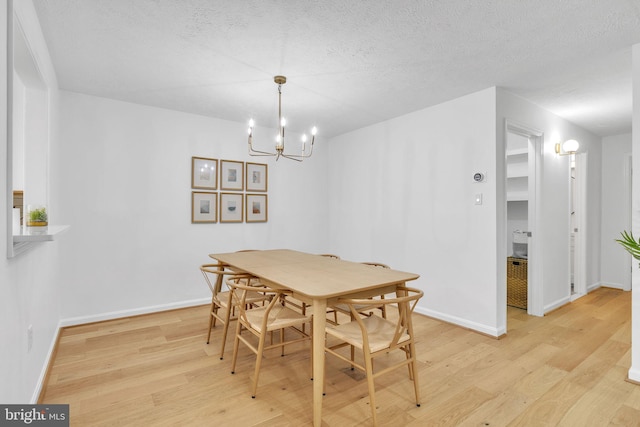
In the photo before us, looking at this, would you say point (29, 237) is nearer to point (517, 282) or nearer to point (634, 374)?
point (634, 374)

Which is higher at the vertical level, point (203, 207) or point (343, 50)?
point (343, 50)

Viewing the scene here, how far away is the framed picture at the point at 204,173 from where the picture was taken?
157 inches

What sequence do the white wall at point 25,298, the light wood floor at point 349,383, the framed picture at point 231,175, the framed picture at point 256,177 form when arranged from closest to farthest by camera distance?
the white wall at point 25,298, the light wood floor at point 349,383, the framed picture at point 231,175, the framed picture at point 256,177

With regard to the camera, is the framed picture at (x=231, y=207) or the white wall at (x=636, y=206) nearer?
the white wall at (x=636, y=206)

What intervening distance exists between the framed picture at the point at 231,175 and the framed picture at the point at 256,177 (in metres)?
0.10

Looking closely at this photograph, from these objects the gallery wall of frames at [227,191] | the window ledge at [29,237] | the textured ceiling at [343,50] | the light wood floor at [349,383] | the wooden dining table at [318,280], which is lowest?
the light wood floor at [349,383]

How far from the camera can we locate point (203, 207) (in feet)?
13.4

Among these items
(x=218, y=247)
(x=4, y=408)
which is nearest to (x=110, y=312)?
(x=218, y=247)

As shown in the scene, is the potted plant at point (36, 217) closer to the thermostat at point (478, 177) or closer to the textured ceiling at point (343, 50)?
the textured ceiling at point (343, 50)

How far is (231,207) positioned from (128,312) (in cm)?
166

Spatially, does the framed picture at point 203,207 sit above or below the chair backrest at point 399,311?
above

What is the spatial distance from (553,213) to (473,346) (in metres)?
2.10

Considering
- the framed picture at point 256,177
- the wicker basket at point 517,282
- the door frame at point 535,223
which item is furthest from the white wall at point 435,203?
the framed picture at point 256,177

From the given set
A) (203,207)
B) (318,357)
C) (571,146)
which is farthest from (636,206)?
(203,207)
